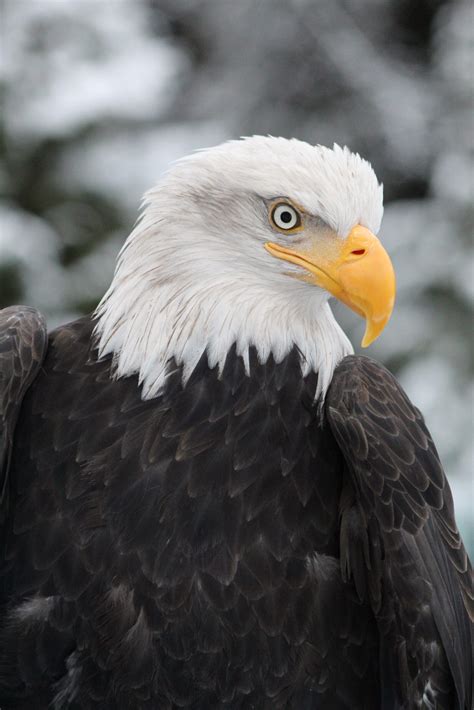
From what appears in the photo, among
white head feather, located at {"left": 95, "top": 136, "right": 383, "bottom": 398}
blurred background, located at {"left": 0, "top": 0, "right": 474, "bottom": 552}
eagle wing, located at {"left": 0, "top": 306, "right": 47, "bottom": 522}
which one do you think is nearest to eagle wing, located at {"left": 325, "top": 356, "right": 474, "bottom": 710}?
white head feather, located at {"left": 95, "top": 136, "right": 383, "bottom": 398}

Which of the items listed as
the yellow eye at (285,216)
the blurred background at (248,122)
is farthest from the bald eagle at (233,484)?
the blurred background at (248,122)

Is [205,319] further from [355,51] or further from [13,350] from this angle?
[355,51]

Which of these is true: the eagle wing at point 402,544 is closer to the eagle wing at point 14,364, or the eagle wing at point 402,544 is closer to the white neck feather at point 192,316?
the white neck feather at point 192,316

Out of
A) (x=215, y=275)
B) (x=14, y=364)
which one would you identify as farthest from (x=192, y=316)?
(x=14, y=364)

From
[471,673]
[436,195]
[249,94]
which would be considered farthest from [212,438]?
[249,94]

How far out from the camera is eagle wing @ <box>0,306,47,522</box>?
3.07m

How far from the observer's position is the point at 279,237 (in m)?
3.09

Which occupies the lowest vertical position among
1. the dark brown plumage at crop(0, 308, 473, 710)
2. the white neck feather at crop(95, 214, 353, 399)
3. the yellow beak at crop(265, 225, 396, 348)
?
the dark brown plumage at crop(0, 308, 473, 710)

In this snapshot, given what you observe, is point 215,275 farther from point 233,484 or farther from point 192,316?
point 233,484

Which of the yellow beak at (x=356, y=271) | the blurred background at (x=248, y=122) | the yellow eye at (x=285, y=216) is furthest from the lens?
the blurred background at (x=248, y=122)

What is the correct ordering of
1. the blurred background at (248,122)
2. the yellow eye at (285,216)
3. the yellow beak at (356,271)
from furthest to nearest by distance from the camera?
the blurred background at (248,122) < the yellow eye at (285,216) < the yellow beak at (356,271)

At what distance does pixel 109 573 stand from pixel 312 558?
0.51 m

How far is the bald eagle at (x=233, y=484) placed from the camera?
3.01 metres

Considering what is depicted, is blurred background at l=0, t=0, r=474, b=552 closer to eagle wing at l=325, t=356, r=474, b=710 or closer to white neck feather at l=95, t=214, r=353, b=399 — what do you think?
eagle wing at l=325, t=356, r=474, b=710
